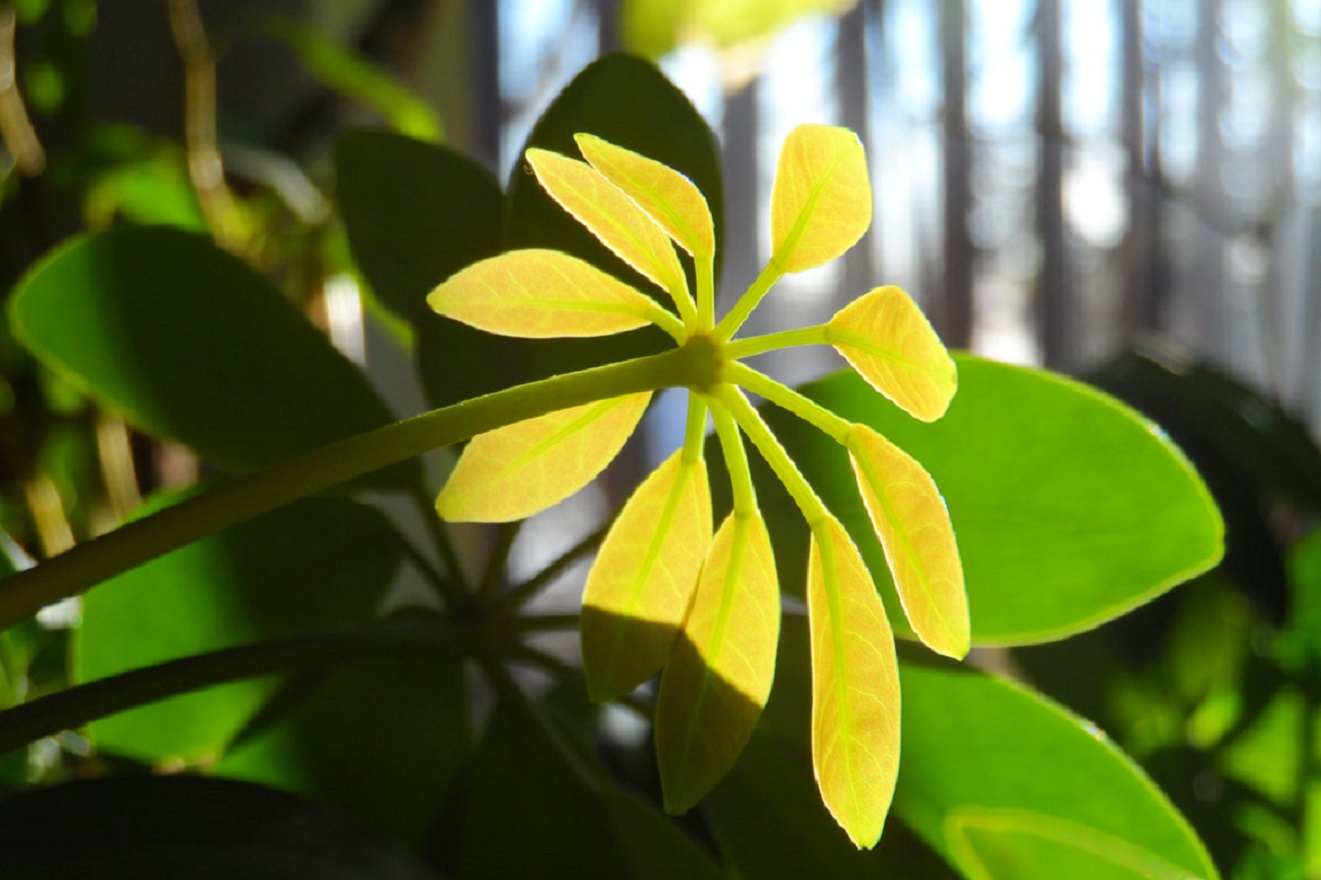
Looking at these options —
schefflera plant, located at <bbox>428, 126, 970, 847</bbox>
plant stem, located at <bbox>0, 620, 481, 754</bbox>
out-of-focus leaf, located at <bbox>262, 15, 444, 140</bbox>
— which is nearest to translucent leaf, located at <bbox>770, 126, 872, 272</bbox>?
schefflera plant, located at <bbox>428, 126, 970, 847</bbox>

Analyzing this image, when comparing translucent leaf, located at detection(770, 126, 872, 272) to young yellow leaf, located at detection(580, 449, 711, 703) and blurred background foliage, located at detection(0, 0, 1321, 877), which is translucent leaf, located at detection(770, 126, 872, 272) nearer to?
young yellow leaf, located at detection(580, 449, 711, 703)

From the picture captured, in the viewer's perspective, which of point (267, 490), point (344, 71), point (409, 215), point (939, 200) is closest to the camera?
point (267, 490)

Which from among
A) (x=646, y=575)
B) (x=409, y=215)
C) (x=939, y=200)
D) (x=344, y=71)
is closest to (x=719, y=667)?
(x=646, y=575)

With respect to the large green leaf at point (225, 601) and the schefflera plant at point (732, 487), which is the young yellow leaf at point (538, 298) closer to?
the schefflera plant at point (732, 487)

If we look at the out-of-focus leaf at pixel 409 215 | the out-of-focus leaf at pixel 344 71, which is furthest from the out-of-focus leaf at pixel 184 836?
the out-of-focus leaf at pixel 344 71

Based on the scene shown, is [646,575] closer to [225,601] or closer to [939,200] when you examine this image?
[225,601]
